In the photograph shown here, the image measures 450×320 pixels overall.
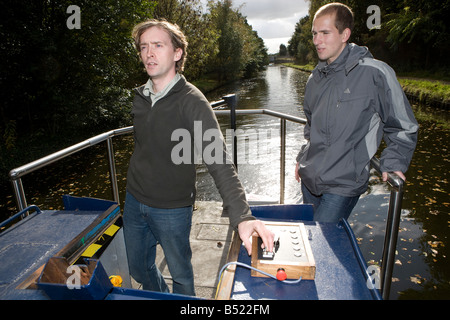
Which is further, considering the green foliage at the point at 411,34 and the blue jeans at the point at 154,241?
the green foliage at the point at 411,34

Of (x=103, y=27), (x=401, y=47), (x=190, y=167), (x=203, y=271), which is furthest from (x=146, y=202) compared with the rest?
(x=401, y=47)

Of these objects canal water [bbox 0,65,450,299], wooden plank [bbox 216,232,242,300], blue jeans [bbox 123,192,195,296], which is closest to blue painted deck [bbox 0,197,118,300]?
blue jeans [bbox 123,192,195,296]

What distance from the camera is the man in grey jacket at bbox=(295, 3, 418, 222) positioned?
1.97 meters

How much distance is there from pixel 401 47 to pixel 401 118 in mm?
33410

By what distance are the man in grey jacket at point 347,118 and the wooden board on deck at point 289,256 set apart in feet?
2.28

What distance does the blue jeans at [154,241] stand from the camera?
6.30 ft

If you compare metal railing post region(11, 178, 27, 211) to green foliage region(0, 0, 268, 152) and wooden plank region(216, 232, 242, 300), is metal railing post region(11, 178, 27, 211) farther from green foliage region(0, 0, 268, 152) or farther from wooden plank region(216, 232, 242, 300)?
green foliage region(0, 0, 268, 152)

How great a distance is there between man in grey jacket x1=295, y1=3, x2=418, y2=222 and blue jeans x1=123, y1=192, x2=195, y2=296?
96cm

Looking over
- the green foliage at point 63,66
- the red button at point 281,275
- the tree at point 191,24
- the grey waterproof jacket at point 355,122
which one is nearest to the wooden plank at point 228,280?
the red button at point 281,275

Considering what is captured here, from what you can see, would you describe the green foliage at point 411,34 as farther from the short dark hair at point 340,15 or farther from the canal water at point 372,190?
the short dark hair at point 340,15

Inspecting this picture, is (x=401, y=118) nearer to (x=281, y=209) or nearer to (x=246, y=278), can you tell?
(x=281, y=209)

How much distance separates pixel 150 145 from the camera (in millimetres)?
1850

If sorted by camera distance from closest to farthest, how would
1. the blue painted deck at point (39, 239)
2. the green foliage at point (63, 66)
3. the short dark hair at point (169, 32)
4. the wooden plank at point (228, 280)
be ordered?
the wooden plank at point (228, 280) → the blue painted deck at point (39, 239) → the short dark hair at point (169, 32) → the green foliage at point (63, 66)

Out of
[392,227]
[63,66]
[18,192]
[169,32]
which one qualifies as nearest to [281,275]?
[392,227]
